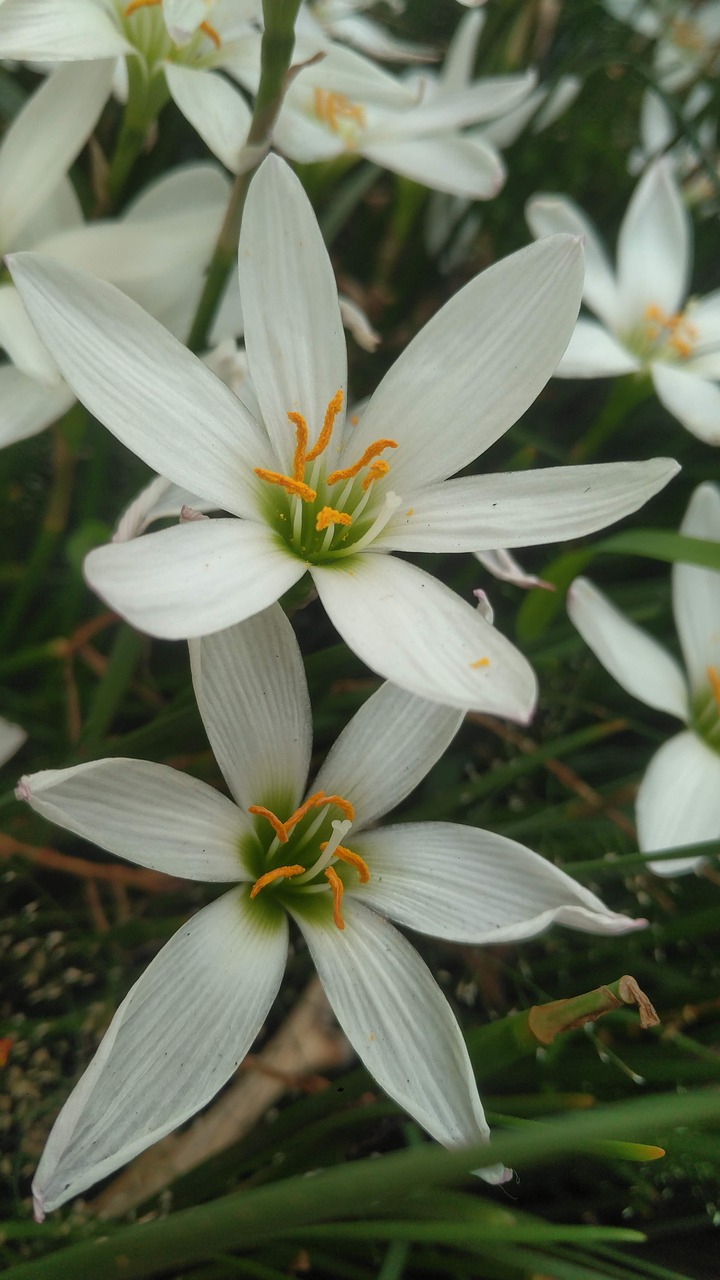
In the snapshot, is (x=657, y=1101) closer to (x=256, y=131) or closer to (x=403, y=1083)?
(x=403, y=1083)

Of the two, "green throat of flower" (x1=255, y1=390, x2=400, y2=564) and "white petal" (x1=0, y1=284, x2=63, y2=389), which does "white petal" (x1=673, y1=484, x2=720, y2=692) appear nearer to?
"green throat of flower" (x1=255, y1=390, x2=400, y2=564)

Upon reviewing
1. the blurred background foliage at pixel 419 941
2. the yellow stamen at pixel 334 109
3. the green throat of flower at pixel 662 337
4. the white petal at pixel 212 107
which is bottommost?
the blurred background foliage at pixel 419 941

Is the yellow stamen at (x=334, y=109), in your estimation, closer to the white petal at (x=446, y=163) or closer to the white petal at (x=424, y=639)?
the white petal at (x=446, y=163)

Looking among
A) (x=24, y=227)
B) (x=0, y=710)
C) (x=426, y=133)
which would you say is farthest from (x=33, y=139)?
(x=0, y=710)

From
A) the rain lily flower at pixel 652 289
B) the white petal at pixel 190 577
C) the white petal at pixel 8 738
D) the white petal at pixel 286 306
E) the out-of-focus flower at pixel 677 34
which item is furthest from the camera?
the out-of-focus flower at pixel 677 34

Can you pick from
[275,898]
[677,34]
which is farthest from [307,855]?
[677,34]

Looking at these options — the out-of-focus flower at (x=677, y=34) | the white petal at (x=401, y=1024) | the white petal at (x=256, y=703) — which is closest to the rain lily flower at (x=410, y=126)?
the white petal at (x=256, y=703)

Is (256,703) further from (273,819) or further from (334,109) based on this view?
(334,109)
